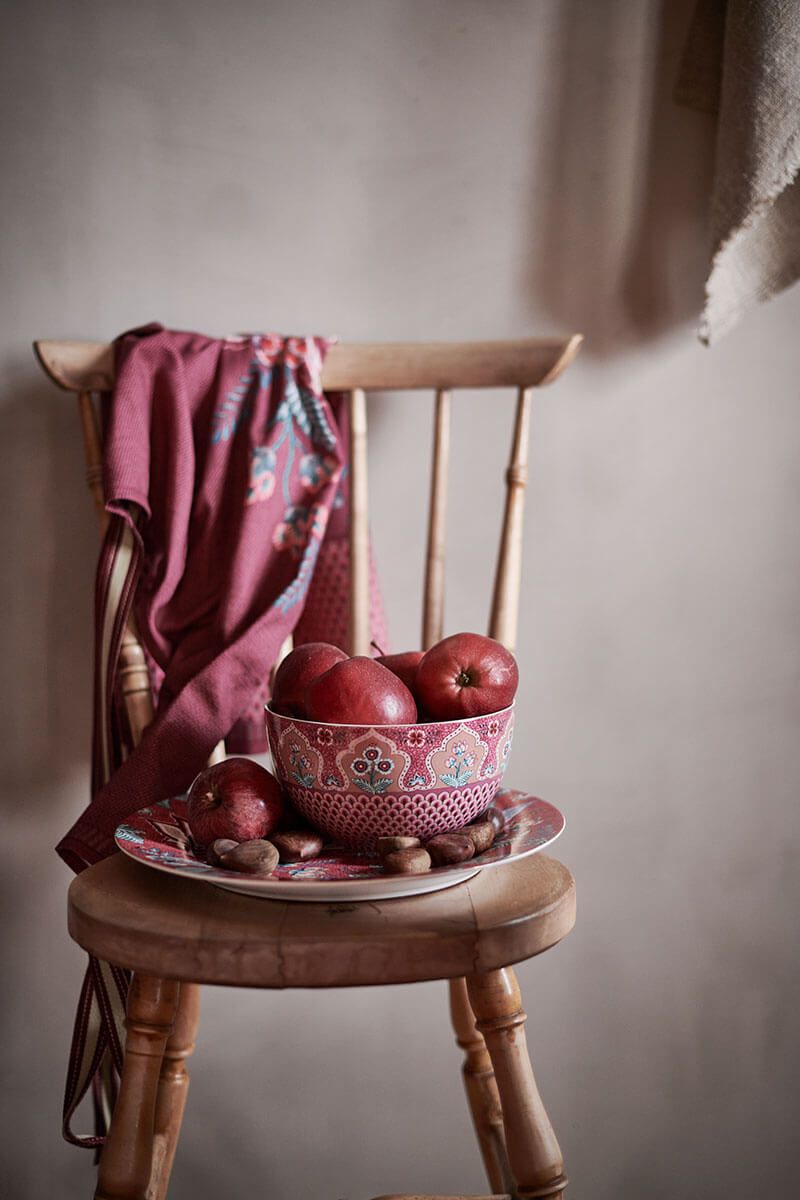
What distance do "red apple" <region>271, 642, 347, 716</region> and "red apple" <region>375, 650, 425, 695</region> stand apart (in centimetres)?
4

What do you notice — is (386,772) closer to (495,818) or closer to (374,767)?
(374,767)

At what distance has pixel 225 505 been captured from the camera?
93cm

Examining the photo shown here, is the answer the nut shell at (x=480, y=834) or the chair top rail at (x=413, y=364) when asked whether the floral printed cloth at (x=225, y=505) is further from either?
the nut shell at (x=480, y=834)

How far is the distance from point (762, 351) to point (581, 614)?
0.35m

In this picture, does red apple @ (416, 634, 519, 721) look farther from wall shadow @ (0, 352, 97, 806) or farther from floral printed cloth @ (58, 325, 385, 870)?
wall shadow @ (0, 352, 97, 806)

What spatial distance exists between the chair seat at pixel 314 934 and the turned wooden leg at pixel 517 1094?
6 centimetres

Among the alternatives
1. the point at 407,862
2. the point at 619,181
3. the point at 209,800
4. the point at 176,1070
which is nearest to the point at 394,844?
the point at 407,862

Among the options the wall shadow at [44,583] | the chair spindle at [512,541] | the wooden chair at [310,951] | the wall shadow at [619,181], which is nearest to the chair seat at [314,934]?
the wooden chair at [310,951]

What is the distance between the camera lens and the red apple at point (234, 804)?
0.62 metres

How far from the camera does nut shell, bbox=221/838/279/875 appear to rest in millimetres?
570

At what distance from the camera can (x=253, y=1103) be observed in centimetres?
108

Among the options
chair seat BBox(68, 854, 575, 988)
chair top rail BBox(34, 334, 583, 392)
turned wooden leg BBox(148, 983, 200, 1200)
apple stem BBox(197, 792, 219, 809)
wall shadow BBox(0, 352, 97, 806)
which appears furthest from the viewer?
wall shadow BBox(0, 352, 97, 806)

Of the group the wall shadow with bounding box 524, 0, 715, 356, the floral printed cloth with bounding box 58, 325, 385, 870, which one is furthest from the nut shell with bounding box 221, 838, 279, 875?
the wall shadow with bounding box 524, 0, 715, 356

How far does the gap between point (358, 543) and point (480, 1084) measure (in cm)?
51
